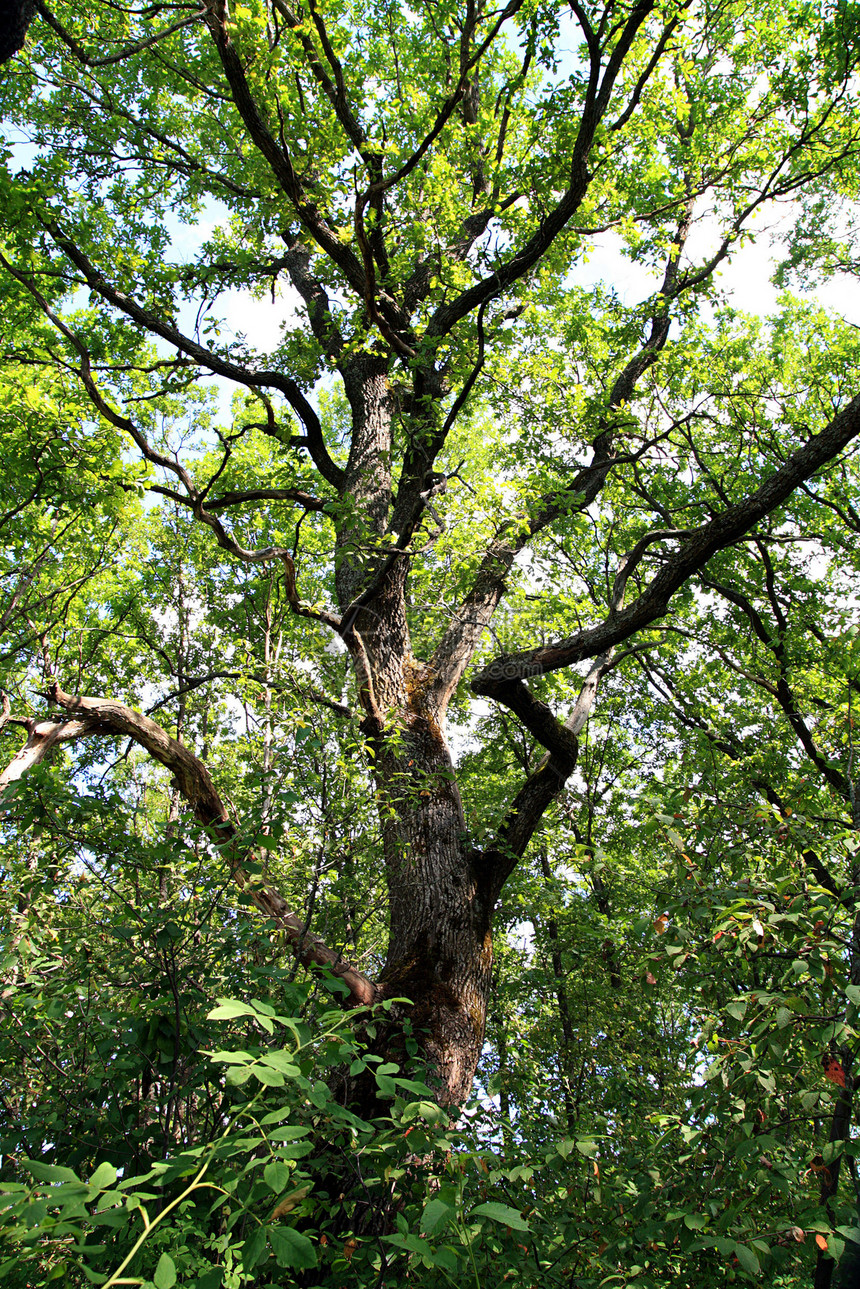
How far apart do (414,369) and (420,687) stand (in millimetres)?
2877

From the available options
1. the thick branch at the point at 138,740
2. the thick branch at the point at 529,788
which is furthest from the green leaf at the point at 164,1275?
the thick branch at the point at 529,788

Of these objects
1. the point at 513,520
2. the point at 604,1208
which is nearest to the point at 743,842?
the point at 604,1208

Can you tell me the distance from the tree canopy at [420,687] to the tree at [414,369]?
0.19ft

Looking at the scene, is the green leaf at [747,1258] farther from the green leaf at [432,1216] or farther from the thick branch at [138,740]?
the thick branch at [138,740]

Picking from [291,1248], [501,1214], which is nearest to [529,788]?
[501,1214]

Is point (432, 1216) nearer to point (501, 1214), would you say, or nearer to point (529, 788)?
point (501, 1214)

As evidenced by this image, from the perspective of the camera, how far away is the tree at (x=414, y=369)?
14.6 ft

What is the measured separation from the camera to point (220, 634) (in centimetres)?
987

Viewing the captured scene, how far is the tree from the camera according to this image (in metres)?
4.46

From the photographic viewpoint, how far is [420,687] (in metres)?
5.82

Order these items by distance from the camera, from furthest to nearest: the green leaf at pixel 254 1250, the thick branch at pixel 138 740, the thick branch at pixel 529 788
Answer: the thick branch at pixel 529 788
the thick branch at pixel 138 740
the green leaf at pixel 254 1250

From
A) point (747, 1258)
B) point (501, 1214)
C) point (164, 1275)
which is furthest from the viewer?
point (747, 1258)

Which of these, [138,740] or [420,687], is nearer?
[138,740]

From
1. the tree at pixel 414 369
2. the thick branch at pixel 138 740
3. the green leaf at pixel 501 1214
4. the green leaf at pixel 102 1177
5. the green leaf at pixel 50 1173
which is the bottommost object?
the green leaf at pixel 50 1173
